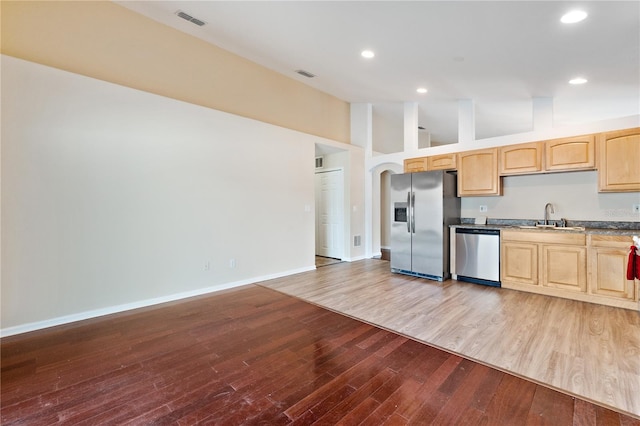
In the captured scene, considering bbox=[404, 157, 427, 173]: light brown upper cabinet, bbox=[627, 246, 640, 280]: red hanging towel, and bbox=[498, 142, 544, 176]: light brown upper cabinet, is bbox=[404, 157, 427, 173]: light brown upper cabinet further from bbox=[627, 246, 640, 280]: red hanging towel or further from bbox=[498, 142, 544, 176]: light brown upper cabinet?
bbox=[627, 246, 640, 280]: red hanging towel

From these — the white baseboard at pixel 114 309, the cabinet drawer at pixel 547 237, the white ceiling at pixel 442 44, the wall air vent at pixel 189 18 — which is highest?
the wall air vent at pixel 189 18

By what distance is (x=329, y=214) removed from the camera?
666 cm

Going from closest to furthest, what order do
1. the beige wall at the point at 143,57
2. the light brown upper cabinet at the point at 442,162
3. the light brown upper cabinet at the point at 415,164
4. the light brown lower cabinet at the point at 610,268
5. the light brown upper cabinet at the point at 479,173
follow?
the beige wall at the point at 143,57
the light brown lower cabinet at the point at 610,268
the light brown upper cabinet at the point at 479,173
the light brown upper cabinet at the point at 442,162
the light brown upper cabinet at the point at 415,164

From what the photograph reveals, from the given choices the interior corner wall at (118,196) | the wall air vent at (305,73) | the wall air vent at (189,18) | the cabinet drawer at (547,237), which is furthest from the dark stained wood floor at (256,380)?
the wall air vent at (305,73)

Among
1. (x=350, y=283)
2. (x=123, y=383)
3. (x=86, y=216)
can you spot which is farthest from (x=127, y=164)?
(x=350, y=283)

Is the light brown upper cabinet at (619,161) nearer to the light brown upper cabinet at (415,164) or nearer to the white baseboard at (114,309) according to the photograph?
the light brown upper cabinet at (415,164)

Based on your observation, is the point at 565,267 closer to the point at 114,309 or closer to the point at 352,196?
the point at 352,196

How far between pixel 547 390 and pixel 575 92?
533cm

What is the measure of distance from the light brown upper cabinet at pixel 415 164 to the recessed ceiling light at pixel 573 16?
2673mm

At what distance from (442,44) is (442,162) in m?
2.08

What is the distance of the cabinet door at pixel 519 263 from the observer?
3914 mm

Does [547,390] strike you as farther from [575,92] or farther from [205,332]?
[575,92]

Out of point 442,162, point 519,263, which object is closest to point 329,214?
point 442,162

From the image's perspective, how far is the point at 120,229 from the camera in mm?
3309
